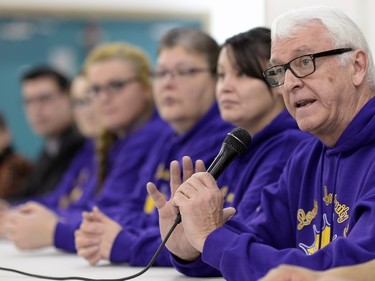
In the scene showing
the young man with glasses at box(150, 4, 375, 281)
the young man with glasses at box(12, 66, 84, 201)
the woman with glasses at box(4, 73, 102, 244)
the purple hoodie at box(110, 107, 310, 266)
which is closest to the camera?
the young man with glasses at box(150, 4, 375, 281)

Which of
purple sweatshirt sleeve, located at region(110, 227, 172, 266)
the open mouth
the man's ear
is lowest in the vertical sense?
purple sweatshirt sleeve, located at region(110, 227, 172, 266)

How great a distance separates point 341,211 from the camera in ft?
Answer: 7.24

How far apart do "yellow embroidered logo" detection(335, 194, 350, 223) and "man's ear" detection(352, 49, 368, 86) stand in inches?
12.5

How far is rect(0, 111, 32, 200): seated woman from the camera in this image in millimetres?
6281

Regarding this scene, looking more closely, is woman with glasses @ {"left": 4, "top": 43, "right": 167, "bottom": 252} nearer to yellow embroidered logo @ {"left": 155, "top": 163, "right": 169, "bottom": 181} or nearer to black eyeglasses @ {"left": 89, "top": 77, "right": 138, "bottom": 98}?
black eyeglasses @ {"left": 89, "top": 77, "right": 138, "bottom": 98}

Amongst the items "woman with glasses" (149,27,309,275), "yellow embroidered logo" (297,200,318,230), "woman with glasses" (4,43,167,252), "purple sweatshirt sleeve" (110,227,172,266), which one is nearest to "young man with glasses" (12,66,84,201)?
"woman with glasses" (4,43,167,252)

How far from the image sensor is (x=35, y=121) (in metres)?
6.14

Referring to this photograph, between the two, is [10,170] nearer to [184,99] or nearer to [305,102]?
[184,99]

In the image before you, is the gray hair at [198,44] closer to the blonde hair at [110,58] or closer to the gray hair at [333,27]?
the blonde hair at [110,58]

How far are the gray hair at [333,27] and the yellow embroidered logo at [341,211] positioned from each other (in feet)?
1.08

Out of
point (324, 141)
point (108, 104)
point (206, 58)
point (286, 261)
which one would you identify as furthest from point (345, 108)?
point (108, 104)

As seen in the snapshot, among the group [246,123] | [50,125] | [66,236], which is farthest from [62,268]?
[50,125]

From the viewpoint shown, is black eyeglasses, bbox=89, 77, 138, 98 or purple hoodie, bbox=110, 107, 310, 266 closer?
purple hoodie, bbox=110, 107, 310, 266

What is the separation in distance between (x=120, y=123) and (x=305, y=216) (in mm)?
2078
